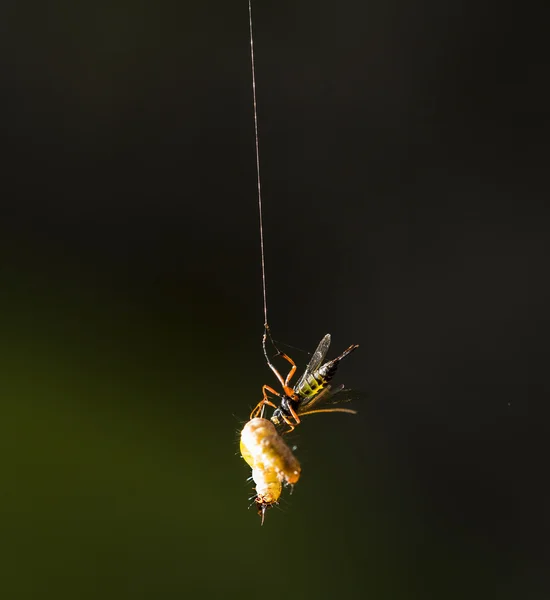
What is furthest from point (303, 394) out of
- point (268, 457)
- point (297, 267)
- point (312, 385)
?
point (297, 267)

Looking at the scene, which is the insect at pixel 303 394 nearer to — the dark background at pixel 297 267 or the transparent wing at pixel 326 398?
the transparent wing at pixel 326 398

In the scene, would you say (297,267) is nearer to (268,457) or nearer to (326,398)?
(326,398)

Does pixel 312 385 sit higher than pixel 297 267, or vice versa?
pixel 297 267

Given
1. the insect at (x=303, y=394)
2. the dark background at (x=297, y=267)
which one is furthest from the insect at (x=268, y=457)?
the dark background at (x=297, y=267)

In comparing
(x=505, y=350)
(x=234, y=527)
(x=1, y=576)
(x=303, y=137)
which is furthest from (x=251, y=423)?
(x=303, y=137)

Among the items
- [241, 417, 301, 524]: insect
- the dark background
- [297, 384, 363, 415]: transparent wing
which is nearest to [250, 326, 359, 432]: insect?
[297, 384, 363, 415]: transparent wing

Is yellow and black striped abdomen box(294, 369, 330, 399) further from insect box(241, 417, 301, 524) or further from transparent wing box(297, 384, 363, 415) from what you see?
insect box(241, 417, 301, 524)
